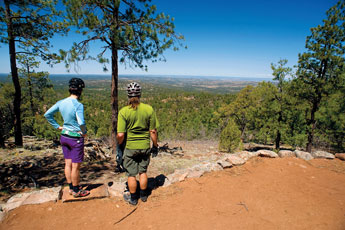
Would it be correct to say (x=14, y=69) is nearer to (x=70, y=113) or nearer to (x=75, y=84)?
(x=75, y=84)

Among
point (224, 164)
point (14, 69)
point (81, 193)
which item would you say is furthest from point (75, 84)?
point (14, 69)

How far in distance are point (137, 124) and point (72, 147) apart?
1.26 metres

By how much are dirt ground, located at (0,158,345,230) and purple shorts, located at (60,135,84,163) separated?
98 cm

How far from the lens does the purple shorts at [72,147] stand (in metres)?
2.93

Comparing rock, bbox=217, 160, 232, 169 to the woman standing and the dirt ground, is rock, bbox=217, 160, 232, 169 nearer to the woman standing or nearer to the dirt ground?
the dirt ground

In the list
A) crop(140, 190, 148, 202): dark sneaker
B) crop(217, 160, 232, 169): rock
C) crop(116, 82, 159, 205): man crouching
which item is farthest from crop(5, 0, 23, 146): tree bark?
crop(217, 160, 232, 169): rock

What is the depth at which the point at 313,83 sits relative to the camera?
424 inches

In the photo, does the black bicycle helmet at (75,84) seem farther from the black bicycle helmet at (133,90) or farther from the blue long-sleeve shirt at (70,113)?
the black bicycle helmet at (133,90)

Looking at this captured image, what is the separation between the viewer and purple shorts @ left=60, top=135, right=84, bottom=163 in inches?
115

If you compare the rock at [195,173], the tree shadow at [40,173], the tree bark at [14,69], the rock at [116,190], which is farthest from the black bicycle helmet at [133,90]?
the tree bark at [14,69]

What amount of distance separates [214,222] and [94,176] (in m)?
4.24

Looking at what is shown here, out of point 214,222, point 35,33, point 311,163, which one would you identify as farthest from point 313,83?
point 35,33

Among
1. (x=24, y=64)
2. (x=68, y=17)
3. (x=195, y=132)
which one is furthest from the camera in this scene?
(x=195, y=132)

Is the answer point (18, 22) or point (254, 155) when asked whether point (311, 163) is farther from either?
point (18, 22)
